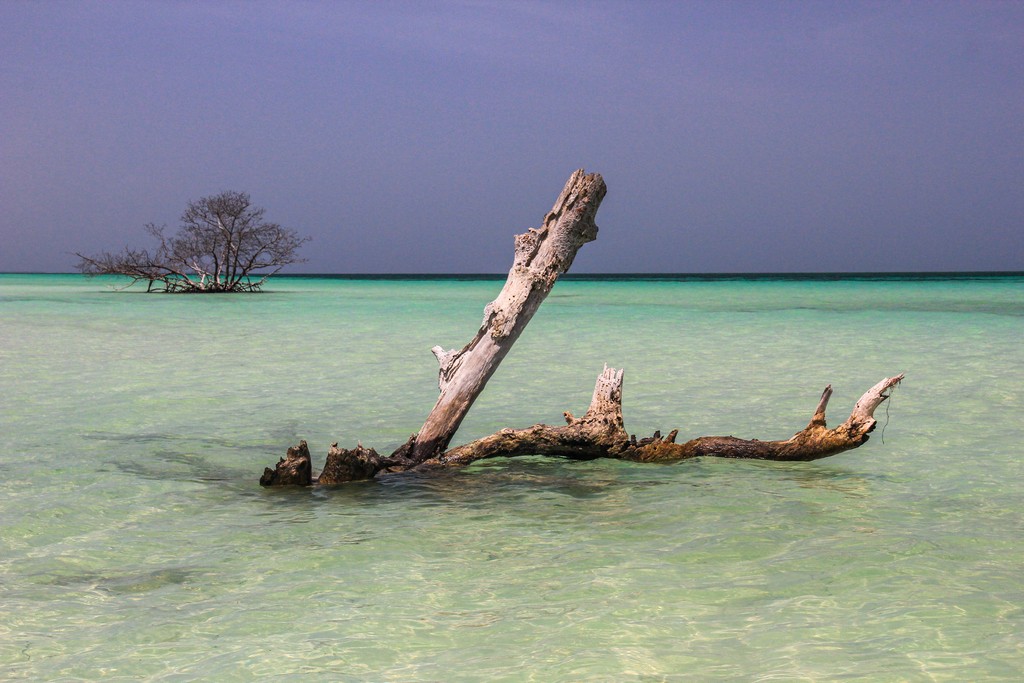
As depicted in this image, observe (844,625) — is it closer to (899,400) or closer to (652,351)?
(899,400)

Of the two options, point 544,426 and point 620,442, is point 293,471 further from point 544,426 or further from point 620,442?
point 620,442

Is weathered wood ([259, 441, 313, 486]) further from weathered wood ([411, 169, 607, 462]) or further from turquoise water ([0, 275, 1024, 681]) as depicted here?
weathered wood ([411, 169, 607, 462])

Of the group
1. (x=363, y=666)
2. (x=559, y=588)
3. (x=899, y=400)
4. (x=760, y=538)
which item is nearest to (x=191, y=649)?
(x=363, y=666)

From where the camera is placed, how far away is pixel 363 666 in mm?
3025

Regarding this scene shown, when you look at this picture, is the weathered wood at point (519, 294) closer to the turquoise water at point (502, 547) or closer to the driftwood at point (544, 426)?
the driftwood at point (544, 426)

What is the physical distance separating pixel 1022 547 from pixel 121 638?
376 centimetres

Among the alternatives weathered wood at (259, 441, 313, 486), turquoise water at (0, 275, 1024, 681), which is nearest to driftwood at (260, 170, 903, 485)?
turquoise water at (0, 275, 1024, 681)

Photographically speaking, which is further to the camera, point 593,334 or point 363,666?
point 593,334

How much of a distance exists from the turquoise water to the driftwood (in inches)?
6.7

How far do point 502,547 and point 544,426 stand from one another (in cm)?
179

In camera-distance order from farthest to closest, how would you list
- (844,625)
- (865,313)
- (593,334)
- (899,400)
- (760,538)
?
(865,313) → (593,334) → (899,400) → (760,538) → (844,625)

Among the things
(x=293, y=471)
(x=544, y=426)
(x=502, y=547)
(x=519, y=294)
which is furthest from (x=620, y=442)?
(x=293, y=471)

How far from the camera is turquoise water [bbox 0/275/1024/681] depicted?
3113mm

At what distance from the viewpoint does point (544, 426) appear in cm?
603
